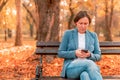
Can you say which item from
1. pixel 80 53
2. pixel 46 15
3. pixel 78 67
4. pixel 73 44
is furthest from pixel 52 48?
pixel 46 15

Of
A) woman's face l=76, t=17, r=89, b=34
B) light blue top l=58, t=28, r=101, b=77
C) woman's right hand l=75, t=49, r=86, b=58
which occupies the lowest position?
woman's right hand l=75, t=49, r=86, b=58

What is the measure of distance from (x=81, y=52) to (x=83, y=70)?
36 cm

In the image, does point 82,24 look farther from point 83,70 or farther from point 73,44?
point 83,70

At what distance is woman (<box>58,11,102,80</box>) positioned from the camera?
5215mm

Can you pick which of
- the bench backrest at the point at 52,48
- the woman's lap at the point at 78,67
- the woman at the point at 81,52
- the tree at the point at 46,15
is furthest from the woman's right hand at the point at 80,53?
the tree at the point at 46,15

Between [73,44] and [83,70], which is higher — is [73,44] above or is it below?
above

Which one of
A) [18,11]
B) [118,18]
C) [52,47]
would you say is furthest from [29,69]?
[118,18]

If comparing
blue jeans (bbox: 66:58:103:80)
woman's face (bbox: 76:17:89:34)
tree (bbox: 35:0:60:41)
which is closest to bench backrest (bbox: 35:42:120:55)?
woman's face (bbox: 76:17:89:34)

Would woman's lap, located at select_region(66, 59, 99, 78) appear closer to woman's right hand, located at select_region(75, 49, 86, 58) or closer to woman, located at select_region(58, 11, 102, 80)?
woman, located at select_region(58, 11, 102, 80)

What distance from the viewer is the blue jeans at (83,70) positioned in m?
5.09

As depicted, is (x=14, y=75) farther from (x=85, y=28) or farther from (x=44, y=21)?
(x=85, y=28)

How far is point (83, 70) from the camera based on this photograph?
5266mm

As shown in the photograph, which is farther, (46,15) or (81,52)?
(46,15)

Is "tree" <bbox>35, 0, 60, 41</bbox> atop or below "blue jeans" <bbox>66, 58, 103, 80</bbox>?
atop
